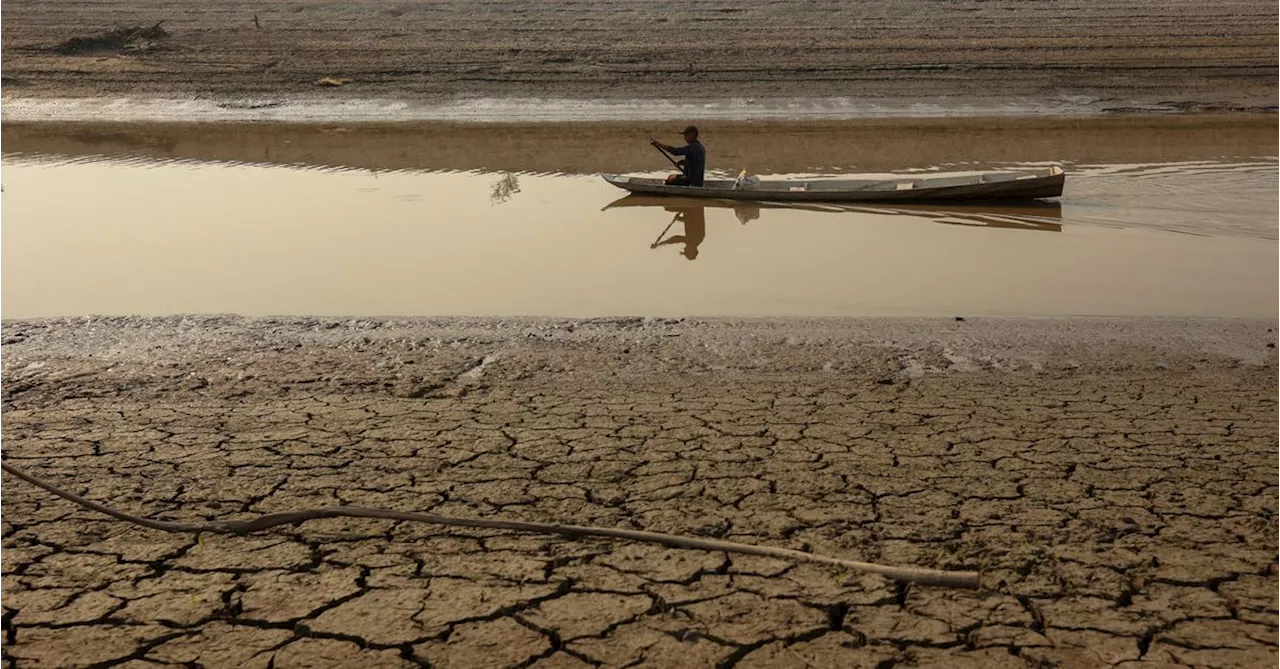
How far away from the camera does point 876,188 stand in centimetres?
1295

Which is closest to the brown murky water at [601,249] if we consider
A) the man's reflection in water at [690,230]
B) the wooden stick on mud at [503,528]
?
the man's reflection in water at [690,230]

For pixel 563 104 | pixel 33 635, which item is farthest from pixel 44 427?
pixel 563 104

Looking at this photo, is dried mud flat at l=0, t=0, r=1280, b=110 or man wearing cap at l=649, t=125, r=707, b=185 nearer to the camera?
man wearing cap at l=649, t=125, r=707, b=185

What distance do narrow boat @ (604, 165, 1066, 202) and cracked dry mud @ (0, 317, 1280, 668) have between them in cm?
Answer: 471

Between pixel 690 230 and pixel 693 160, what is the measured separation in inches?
50.5

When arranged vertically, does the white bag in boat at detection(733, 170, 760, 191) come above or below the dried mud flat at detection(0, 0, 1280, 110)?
below

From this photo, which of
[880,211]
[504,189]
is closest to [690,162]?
[880,211]

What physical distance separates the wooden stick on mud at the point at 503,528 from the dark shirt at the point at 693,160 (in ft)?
28.7


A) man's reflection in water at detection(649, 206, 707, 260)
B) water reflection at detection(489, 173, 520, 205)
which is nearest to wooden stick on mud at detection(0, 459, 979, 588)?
man's reflection in water at detection(649, 206, 707, 260)

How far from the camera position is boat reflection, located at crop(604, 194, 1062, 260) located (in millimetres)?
12133

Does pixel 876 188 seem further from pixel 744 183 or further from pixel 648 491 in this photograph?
pixel 648 491

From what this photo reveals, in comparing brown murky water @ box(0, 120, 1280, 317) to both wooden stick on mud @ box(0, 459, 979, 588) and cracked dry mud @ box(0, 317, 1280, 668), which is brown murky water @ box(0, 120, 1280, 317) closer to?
cracked dry mud @ box(0, 317, 1280, 668)

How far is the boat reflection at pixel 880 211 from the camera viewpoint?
12133mm

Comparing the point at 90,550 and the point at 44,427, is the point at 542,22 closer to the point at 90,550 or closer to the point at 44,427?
the point at 44,427
